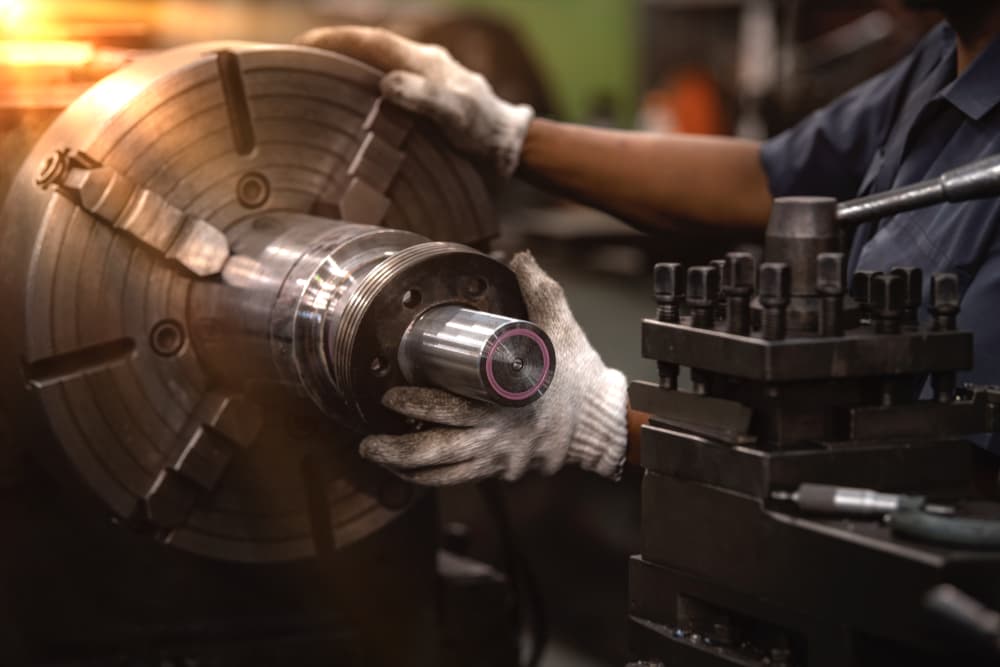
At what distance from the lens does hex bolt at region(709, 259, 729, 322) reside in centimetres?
74

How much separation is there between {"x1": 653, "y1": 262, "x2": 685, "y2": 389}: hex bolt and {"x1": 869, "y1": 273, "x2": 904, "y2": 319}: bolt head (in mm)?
120

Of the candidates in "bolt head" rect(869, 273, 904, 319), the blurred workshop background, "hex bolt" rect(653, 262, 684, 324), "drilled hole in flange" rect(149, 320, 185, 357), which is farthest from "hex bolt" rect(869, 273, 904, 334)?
the blurred workshop background

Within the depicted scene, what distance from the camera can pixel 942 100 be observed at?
1.15 meters

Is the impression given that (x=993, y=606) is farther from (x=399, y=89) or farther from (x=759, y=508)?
(x=399, y=89)

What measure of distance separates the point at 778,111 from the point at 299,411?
2320mm

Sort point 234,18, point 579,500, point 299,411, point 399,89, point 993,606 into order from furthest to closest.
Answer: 1. point 234,18
2. point 579,500
3. point 399,89
4. point 299,411
5. point 993,606

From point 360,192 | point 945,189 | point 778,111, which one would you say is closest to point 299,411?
point 360,192

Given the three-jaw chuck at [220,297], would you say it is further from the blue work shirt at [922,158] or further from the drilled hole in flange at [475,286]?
the blue work shirt at [922,158]

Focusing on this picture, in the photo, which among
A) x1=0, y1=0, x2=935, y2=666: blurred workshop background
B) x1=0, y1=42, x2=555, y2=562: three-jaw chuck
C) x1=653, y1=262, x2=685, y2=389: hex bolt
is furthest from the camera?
x1=0, y1=0, x2=935, y2=666: blurred workshop background

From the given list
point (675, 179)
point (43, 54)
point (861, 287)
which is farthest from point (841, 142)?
point (43, 54)

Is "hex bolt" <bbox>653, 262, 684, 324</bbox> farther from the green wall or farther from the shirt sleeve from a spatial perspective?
the green wall

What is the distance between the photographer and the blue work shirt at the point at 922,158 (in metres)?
1.03

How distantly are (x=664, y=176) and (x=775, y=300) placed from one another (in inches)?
32.0

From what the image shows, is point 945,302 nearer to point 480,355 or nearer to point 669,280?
point 669,280
